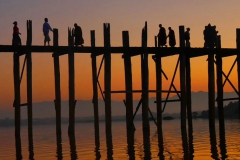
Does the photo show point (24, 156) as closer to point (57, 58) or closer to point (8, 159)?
point (8, 159)

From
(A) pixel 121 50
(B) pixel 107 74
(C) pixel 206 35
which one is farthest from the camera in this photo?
(C) pixel 206 35

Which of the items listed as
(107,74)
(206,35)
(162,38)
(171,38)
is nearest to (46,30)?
(107,74)

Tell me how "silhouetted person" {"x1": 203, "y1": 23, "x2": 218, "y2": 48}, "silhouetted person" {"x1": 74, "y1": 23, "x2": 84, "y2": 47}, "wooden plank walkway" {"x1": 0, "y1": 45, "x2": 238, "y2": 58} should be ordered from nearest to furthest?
"wooden plank walkway" {"x1": 0, "y1": 45, "x2": 238, "y2": 58} < "silhouetted person" {"x1": 74, "y1": 23, "x2": 84, "y2": 47} < "silhouetted person" {"x1": 203, "y1": 23, "x2": 218, "y2": 48}

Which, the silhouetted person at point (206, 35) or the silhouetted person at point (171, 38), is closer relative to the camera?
the silhouetted person at point (171, 38)

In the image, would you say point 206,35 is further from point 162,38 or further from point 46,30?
point 46,30

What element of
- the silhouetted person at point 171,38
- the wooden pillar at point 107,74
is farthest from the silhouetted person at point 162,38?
the wooden pillar at point 107,74

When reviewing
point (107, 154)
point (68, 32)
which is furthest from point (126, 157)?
point (68, 32)

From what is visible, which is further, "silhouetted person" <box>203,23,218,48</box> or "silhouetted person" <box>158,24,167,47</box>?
"silhouetted person" <box>203,23,218,48</box>

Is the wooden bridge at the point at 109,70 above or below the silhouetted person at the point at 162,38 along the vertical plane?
below

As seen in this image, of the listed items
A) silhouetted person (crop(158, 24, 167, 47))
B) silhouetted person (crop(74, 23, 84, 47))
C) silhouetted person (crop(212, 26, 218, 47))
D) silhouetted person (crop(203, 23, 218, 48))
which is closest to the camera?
silhouetted person (crop(74, 23, 84, 47))

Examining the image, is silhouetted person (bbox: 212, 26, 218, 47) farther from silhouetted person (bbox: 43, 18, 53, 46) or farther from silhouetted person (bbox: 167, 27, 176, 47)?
silhouetted person (bbox: 43, 18, 53, 46)

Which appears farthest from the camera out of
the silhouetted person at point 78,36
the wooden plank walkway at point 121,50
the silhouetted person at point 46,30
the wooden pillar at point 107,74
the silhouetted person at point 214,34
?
the silhouetted person at point 214,34

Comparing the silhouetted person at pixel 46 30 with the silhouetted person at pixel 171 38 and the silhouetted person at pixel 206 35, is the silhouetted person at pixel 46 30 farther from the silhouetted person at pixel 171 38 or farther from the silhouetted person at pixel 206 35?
the silhouetted person at pixel 206 35

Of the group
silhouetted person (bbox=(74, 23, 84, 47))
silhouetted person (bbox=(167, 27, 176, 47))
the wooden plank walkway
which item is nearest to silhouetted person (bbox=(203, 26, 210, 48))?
the wooden plank walkway
